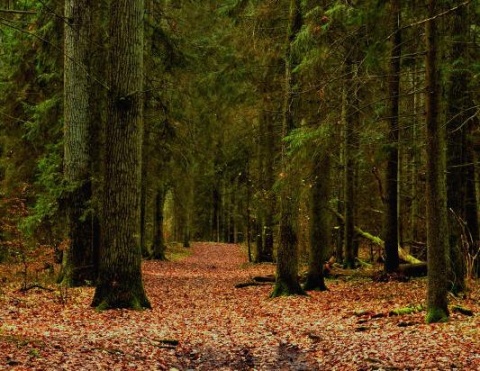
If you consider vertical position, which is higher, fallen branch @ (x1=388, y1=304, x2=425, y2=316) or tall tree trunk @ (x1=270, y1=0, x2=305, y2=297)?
tall tree trunk @ (x1=270, y1=0, x2=305, y2=297)

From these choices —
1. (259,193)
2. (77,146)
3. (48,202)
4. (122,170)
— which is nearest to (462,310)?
(122,170)

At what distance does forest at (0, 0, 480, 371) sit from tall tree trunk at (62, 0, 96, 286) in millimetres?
49

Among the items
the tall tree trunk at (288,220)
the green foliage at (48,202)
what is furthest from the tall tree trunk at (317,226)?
the green foliage at (48,202)

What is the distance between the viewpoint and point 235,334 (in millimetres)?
8680

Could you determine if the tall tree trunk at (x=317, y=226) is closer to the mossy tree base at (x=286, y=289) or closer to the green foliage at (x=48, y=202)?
the mossy tree base at (x=286, y=289)

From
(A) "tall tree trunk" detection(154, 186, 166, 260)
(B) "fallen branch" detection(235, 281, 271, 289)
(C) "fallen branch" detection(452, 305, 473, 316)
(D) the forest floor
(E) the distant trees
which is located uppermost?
(E) the distant trees

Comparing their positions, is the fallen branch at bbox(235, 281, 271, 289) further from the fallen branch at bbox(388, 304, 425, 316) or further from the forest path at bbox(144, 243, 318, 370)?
the fallen branch at bbox(388, 304, 425, 316)

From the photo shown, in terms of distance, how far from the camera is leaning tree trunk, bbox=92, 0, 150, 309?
9688 millimetres

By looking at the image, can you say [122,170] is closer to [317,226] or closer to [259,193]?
[317,226]

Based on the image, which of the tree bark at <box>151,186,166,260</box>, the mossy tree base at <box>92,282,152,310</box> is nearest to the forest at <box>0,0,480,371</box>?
the mossy tree base at <box>92,282,152,310</box>

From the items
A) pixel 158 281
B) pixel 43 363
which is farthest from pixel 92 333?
pixel 158 281

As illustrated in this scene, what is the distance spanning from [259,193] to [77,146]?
9.44 meters

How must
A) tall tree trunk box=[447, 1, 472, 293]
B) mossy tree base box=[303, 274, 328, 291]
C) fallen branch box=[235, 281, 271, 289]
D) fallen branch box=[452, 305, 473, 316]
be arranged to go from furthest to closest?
fallen branch box=[235, 281, 271, 289] < mossy tree base box=[303, 274, 328, 291] < tall tree trunk box=[447, 1, 472, 293] < fallen branch box=[452, 305, 473, 316]

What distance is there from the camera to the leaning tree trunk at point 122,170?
31.8 feet
